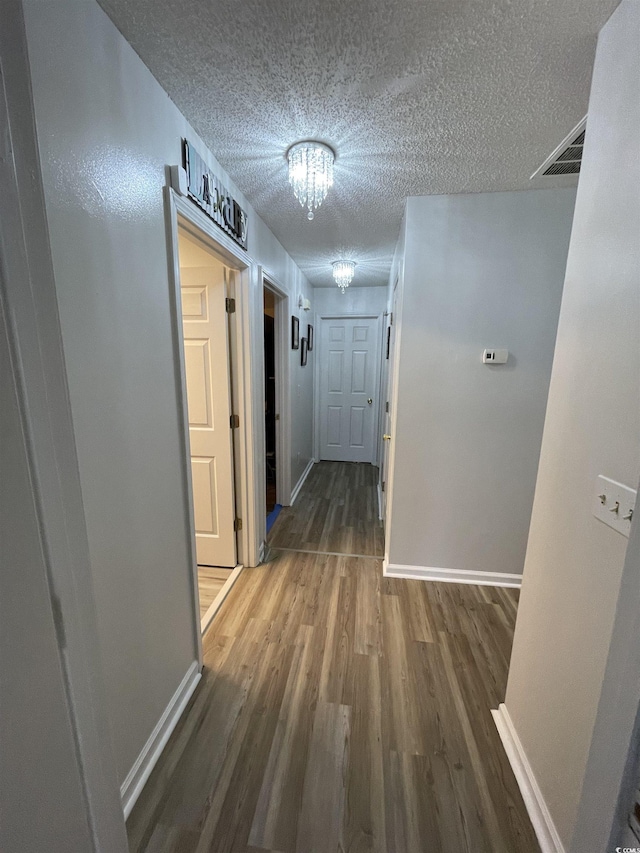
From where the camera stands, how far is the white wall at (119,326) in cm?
78

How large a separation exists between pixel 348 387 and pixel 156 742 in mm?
3942

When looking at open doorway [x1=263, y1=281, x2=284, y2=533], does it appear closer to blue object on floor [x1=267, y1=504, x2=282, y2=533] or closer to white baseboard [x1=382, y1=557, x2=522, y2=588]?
blue object on floor [x1=267, y1=504, x2=282, y2=533]

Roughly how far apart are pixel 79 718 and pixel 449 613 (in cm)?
191

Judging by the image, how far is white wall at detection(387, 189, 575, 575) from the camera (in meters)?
1.88

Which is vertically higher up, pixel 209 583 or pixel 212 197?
pixel 212 197

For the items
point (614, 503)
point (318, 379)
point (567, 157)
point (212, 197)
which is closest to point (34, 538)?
point (614, 503)

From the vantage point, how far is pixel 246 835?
100 cm

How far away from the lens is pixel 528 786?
1.09 m

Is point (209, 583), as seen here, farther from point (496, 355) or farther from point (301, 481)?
point (496, 355)

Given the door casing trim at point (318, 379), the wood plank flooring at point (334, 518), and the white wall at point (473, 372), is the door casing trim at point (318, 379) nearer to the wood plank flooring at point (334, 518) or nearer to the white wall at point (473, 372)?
the wood plank flooring at point (334, 518)

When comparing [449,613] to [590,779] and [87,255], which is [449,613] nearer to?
[590,779]

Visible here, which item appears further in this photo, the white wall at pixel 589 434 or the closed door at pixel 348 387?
the closed door at pixel 348 387

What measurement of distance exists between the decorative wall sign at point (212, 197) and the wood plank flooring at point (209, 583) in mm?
2020

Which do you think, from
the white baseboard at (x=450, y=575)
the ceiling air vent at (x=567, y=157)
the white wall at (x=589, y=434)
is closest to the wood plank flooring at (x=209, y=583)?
the white baseboard at (x=450, y=575)
